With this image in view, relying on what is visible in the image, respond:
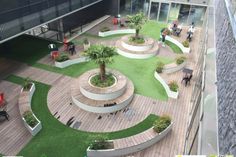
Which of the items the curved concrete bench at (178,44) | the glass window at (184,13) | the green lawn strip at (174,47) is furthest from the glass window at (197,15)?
the green lawn strip at (174,47)

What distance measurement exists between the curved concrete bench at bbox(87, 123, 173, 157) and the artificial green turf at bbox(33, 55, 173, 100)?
15.5 feet

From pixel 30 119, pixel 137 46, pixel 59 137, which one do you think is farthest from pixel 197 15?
pixel 30 119

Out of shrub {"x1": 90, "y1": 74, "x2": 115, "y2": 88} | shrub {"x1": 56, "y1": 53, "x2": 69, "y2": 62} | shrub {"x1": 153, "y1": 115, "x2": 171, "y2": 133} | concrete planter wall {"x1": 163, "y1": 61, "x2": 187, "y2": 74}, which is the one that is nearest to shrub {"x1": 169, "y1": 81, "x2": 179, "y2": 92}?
concrete planter wall {"x1": 163, "y1": 61, "x2": 187, "y2": 74}

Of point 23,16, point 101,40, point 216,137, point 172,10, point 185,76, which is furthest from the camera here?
point 172,10

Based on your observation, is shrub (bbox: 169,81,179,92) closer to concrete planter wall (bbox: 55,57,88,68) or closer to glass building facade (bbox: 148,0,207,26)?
concrete planter wall (bbox: 55,57,88,68)

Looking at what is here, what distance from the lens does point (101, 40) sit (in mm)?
27703

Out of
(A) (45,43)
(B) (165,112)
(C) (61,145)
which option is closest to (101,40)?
(A) (45,43)

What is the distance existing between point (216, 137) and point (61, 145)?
32.8ft

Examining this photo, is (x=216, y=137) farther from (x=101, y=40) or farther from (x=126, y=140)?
(x=101, y=40)

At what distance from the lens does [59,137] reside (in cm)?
1437

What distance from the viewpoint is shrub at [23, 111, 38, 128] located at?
14398mm

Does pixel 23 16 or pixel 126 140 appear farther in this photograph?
pixel 23 16

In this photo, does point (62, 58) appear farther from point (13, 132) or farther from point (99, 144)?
point (99, 144)

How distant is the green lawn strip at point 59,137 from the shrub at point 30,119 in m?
0.77
